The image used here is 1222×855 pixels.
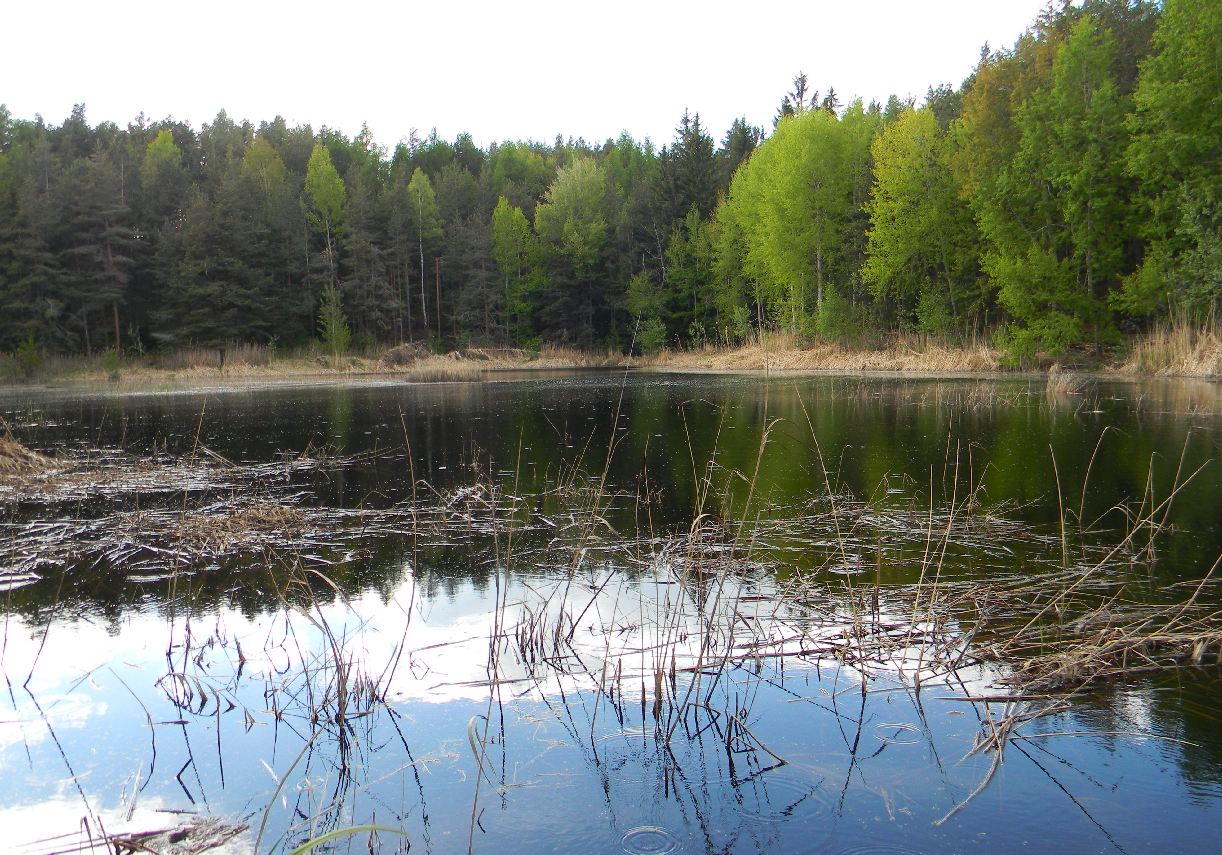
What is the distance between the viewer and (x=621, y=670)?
14.5 ft

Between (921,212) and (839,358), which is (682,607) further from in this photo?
(921,212)

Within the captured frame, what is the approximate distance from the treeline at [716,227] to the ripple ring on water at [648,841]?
81.1ft

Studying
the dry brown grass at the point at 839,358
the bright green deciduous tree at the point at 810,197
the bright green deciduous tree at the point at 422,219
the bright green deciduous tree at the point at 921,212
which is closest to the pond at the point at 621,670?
the dry brown grass at the point at 839,358

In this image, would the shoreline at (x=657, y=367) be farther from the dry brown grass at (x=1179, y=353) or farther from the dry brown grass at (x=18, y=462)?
the dry brown grass at (x=18, y=462)

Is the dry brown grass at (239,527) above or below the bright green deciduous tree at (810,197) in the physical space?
below

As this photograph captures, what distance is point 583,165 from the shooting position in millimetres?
60438

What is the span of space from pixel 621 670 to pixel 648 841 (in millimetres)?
1436

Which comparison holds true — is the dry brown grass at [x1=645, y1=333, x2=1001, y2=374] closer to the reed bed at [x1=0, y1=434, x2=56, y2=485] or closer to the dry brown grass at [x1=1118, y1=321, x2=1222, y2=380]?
the dry brown grass at [x1=1118, y1=321, x2=1222, y2=380]

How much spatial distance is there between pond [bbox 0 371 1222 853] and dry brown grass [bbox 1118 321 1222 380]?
48.1 feet

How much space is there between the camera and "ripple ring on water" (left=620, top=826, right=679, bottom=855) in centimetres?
294

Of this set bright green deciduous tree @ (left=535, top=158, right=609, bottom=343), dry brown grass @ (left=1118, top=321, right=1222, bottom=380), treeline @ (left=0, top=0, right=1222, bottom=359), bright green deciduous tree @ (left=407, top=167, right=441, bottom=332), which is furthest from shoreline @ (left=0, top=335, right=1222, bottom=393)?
bright green deciduous tree @ (left=407, top=167, right=441, bottom=332)

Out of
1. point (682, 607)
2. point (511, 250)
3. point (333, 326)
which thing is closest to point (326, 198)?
point (511, 250)

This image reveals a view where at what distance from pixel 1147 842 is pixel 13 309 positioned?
52631mm

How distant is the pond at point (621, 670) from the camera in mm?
3160
